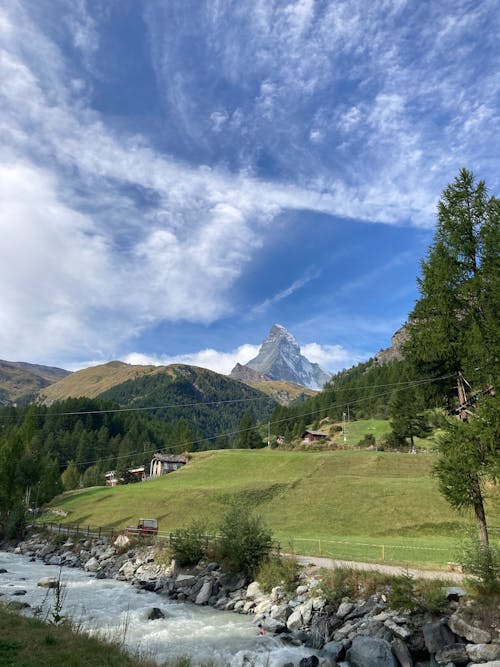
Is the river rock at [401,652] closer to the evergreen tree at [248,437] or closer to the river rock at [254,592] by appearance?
the river rock at [254,592]

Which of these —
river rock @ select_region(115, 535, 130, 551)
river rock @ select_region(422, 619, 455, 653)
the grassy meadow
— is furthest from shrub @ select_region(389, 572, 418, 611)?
river rock @ select_region(115, 535, 130, 551)

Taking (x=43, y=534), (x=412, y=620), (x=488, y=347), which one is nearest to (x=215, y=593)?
(x=412, y=620)

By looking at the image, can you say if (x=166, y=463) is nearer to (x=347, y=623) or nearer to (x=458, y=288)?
(x=347, y=623)

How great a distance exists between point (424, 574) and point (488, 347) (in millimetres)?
11751

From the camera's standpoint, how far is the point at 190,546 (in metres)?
32.9

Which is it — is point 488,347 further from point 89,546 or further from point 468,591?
point 89,546

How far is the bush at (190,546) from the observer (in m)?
32.8

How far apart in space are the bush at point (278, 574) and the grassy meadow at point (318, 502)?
2.50m

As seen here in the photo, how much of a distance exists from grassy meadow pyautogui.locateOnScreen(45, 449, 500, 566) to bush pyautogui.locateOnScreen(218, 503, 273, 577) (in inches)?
80.0

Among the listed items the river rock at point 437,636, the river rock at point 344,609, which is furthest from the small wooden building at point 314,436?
the river rock at point 437,636

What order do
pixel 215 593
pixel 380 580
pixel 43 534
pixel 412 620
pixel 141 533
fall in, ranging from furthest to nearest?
pixel 43 534, pixel 141 533, pixel 215 593, pixel 380 580, pixel 412 620

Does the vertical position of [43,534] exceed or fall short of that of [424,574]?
it falls short

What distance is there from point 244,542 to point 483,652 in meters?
17.2

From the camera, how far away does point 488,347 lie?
1767cm
